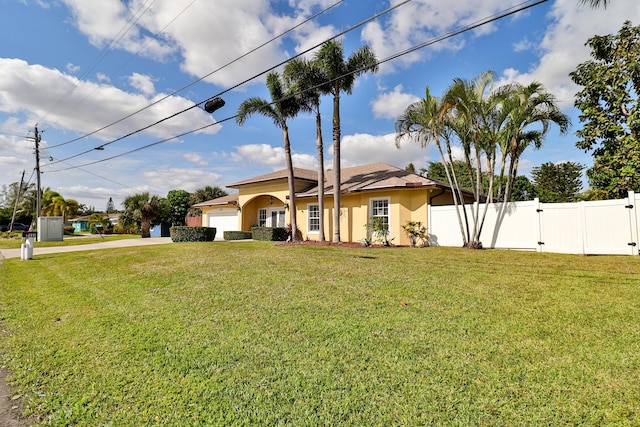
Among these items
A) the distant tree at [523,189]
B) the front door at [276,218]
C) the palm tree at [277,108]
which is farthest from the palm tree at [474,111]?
the distant tree at [523,189]

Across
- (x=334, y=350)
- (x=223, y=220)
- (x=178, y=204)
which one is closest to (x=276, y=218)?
(x=223, y=220)

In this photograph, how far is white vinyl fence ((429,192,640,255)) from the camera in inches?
402

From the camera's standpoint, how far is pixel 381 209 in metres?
15.8

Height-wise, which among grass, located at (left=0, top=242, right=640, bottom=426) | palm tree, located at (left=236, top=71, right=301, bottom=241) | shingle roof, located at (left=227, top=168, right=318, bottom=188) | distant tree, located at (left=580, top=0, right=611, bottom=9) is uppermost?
palm tree, located at (left=236, top=71, right=301, bottom=241)

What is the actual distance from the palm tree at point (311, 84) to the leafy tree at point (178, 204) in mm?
29222

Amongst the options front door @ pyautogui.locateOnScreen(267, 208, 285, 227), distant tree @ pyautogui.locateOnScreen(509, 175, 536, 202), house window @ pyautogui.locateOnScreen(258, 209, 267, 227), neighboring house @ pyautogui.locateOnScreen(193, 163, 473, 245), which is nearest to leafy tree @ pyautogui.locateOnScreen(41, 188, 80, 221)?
neighboring house @ pyautogui.locateOnScreen(193, 163, 473, 245)

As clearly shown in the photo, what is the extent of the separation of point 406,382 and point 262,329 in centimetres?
219

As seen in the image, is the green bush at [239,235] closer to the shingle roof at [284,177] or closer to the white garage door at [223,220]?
the white garage door at [223,220]

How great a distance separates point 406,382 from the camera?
3.04 m

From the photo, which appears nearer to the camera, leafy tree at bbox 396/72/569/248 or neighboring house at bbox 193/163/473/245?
leafy tree at bbox 396/72/569/248

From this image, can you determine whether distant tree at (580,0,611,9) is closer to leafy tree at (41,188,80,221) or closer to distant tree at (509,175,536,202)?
distant tree at (509,175,536,202)

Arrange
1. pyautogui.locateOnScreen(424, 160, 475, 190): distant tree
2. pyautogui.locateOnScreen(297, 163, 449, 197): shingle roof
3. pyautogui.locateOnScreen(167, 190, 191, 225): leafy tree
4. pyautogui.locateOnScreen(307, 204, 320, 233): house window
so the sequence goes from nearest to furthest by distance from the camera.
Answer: pyautogui.locateOnScreen(297, 163, 449, 197): shingle roof, pyautogui.locateOnScreen(307, 204, 320, 233): house window, pyautogui.locateOnScreen(424, 160, 475, 190): distant tree, pyautogui.locateOnScreen(167, 190, 191, 225): leafy tree

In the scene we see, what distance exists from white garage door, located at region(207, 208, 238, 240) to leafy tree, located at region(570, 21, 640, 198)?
71.7 ft

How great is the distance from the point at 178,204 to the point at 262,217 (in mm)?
22215
